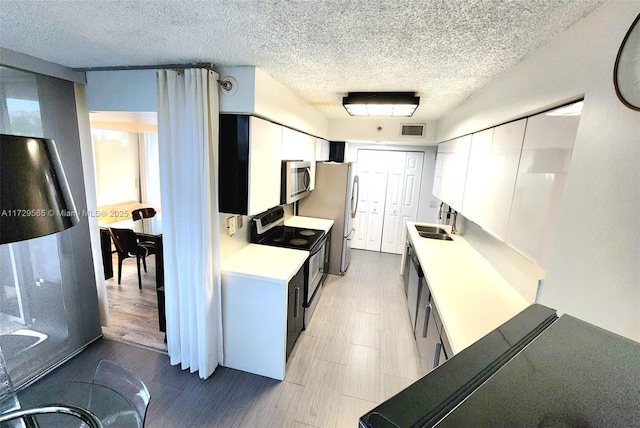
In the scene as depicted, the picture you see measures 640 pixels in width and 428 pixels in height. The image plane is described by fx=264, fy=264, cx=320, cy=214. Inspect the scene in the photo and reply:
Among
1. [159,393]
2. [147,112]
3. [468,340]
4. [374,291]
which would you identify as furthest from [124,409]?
[374,291]

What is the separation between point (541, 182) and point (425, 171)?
403cm

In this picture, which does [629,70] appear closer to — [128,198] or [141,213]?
[141,213]

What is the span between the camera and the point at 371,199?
539cm

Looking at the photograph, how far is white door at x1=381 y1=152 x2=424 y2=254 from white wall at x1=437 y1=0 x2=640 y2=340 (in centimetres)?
394

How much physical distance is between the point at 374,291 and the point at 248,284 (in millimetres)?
2281

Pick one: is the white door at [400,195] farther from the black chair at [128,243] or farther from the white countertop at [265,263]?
the black chair at [128,243]

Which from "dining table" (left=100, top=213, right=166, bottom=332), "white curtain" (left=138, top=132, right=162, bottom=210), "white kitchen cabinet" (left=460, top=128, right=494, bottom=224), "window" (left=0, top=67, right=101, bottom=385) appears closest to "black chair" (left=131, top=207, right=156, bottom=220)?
"white curtain" (left=138, top=132, right=162, bottom=210)

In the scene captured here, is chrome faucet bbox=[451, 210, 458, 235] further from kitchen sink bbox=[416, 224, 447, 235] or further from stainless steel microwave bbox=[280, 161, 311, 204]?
stainless steel microwave bbox=[280, 161, 311, 204]

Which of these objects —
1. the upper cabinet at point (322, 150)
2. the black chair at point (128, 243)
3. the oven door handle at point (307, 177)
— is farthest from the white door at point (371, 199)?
the black chair at point (128, 243)

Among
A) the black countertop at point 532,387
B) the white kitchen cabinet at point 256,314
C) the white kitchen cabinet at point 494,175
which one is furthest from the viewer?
the white kitchen cabinet at point 256,314

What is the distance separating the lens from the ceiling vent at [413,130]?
4195 millimetres

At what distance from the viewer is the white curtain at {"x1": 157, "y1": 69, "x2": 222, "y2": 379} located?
73.9 inches

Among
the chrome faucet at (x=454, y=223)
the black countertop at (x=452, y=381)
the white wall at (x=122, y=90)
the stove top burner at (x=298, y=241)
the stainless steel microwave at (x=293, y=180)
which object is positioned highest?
the white wall at (x=122, y=90)

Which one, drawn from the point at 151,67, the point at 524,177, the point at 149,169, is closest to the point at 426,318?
the point at 524,177
